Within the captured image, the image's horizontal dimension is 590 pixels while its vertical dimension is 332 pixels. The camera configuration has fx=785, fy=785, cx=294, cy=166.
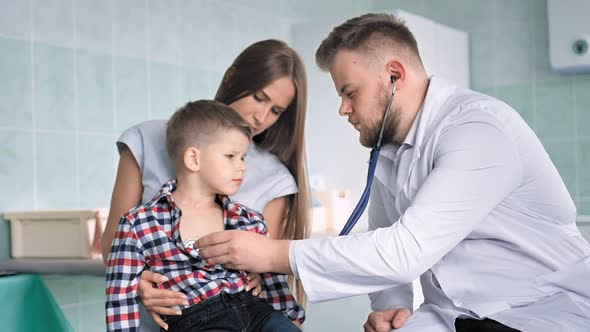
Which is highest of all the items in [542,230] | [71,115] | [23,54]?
[23,54]

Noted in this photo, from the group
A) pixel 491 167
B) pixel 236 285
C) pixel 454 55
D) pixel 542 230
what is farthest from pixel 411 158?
pixel 454 55

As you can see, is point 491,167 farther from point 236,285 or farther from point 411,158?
point 236,285

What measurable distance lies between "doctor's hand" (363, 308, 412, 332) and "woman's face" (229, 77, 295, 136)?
1.87 feet

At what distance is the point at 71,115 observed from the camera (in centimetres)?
316

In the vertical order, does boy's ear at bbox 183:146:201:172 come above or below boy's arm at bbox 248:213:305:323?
above

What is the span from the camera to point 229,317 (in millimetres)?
1679

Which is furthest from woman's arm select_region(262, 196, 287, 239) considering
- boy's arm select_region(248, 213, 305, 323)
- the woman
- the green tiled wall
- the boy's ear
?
the green tiled wall

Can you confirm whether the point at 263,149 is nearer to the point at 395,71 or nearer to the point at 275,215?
the point at 275,215

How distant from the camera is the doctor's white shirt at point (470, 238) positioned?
153cm

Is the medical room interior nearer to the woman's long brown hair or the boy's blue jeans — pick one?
the woman's long brown hair

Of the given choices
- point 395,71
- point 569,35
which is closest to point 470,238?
point 395,71

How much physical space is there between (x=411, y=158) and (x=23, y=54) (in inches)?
73.7

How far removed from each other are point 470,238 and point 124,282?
2.46 feet

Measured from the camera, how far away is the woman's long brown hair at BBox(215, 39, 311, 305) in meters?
2.04
